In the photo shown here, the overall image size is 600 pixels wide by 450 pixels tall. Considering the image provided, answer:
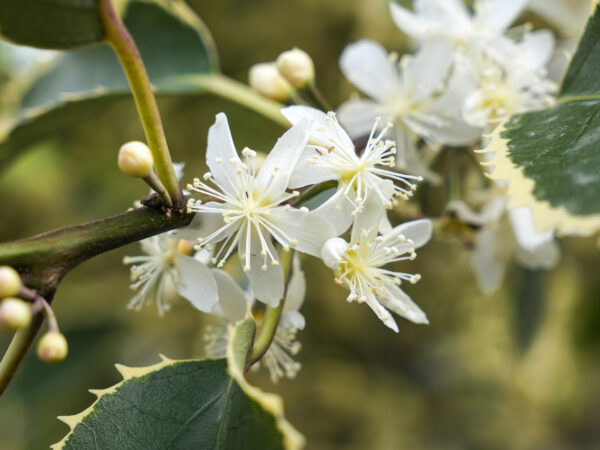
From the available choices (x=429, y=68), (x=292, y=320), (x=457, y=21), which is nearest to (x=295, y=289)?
(x=292, y=320)

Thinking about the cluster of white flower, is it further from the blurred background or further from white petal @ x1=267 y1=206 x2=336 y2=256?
the blurred background

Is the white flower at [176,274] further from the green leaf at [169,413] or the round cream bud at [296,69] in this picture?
the round cream bud at [296,69]

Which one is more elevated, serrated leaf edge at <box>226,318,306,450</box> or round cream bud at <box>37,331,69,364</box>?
round cream bud at <box>37,331,69,364</box>

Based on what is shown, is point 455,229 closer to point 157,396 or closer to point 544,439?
point 157,396

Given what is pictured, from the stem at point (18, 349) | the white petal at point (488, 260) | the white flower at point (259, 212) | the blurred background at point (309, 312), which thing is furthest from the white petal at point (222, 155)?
the blurred background at point (309, 312)

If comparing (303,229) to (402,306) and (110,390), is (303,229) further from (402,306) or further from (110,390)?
(110,390)

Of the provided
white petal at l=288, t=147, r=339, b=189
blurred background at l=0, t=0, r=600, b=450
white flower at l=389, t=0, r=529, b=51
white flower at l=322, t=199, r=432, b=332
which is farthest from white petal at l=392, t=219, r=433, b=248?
blurred background at l=0, t=0, r=600, b=450

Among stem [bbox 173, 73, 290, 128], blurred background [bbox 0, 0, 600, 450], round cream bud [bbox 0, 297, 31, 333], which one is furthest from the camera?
blurred background [bbox 0, 0, 600, 450]
